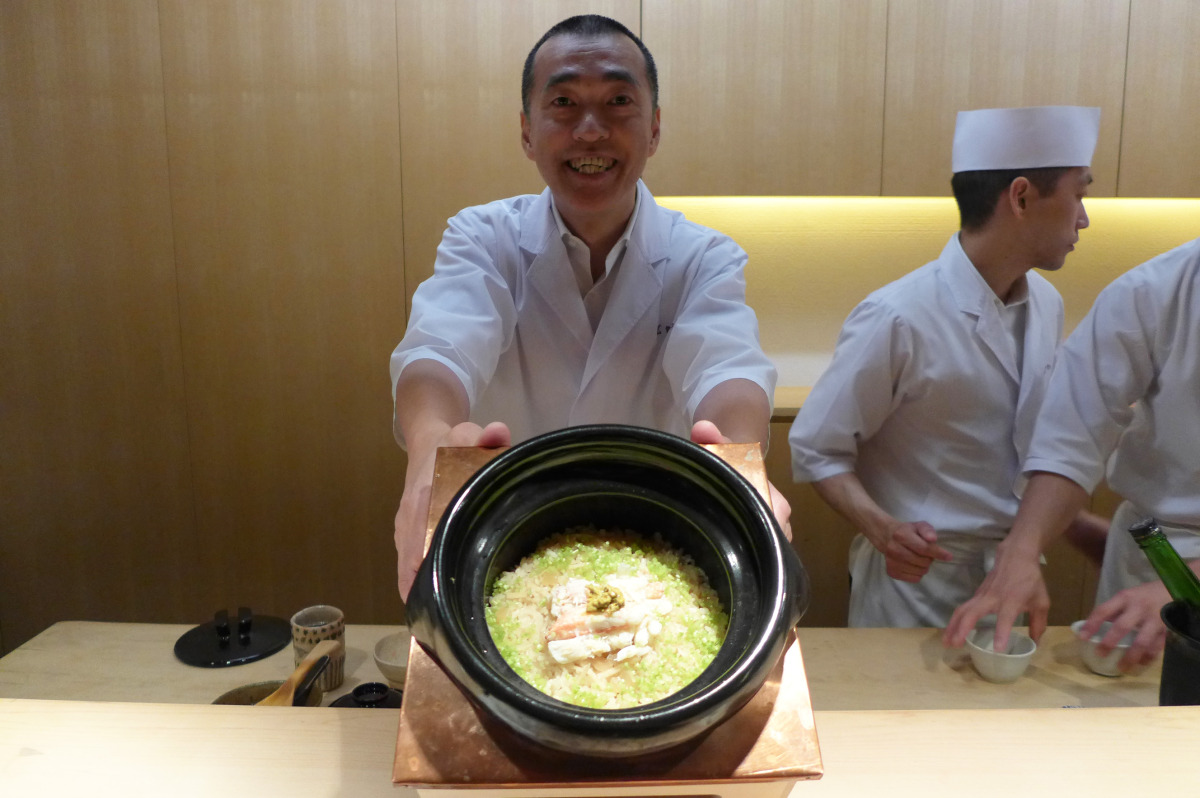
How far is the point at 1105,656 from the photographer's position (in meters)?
1.29

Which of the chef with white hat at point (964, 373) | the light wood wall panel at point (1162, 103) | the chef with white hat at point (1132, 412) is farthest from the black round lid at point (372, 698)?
the light wood wall panel at point (1162, 103)

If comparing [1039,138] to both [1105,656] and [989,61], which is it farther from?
[1105,656]

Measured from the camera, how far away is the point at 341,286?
3119 millimetres

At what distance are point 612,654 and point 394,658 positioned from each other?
838 mm

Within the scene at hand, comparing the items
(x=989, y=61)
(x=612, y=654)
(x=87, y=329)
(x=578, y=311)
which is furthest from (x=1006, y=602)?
(x=87, y=329)

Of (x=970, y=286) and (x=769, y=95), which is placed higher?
(x=769, y=95)

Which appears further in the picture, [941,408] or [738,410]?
[941,408]

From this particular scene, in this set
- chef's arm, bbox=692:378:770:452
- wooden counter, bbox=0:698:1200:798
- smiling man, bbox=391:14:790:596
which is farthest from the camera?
smiling man, bbox=391:14:790:596

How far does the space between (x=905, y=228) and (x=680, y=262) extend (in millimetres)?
2280

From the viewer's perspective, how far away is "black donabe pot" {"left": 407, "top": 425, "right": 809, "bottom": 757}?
0.51 meters

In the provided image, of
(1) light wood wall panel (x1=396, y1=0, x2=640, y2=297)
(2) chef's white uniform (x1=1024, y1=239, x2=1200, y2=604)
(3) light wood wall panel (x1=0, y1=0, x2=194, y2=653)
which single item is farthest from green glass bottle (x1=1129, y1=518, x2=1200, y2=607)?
(3) light wood wall panel (x1=0, y1=0, x2=194, y2=653)

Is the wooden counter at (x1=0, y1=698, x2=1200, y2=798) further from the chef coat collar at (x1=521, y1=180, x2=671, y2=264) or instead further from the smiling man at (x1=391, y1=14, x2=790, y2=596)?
the chef coat collar at (x1=521, y1=180, x2=671, y2=264)

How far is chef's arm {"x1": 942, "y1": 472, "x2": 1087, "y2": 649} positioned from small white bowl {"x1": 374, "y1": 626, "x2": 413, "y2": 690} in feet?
2.92

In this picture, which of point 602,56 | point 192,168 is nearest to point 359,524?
point 192,168
